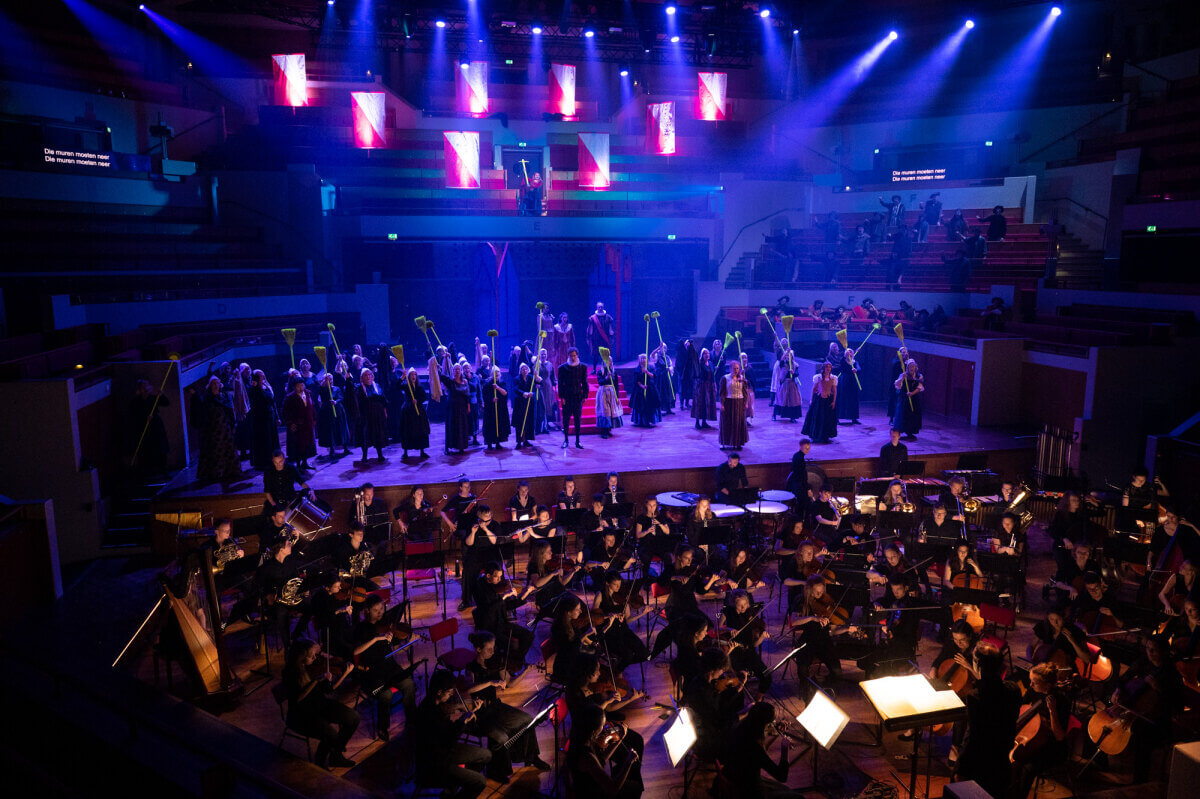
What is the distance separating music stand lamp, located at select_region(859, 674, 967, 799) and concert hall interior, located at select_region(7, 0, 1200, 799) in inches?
1.2

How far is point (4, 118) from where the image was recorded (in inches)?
687

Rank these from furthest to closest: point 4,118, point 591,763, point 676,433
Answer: point 4,118, point 676,433, point 591,763

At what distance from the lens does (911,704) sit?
5164 mm

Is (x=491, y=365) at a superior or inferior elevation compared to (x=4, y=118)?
inferior

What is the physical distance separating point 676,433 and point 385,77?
16247 millimetres

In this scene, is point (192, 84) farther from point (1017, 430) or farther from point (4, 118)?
point (1017, 430)

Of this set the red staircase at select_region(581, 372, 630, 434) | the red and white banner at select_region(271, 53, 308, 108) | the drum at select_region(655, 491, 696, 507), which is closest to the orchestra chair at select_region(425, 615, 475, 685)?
the drum at select_region(655, 491, 696, 507)

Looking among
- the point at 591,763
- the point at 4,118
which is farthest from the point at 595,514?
the point at 4,118

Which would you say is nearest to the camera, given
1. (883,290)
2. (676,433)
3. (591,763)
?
(591,763)

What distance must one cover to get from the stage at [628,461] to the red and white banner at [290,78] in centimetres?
989

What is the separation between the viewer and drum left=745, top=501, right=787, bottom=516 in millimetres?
10148

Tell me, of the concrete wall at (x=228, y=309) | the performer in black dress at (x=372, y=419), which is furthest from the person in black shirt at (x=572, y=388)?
the concrete wall at (x=228, y=309)

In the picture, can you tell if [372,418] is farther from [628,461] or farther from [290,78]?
[290,78]

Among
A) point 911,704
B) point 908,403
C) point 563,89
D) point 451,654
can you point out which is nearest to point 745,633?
point 911,704
